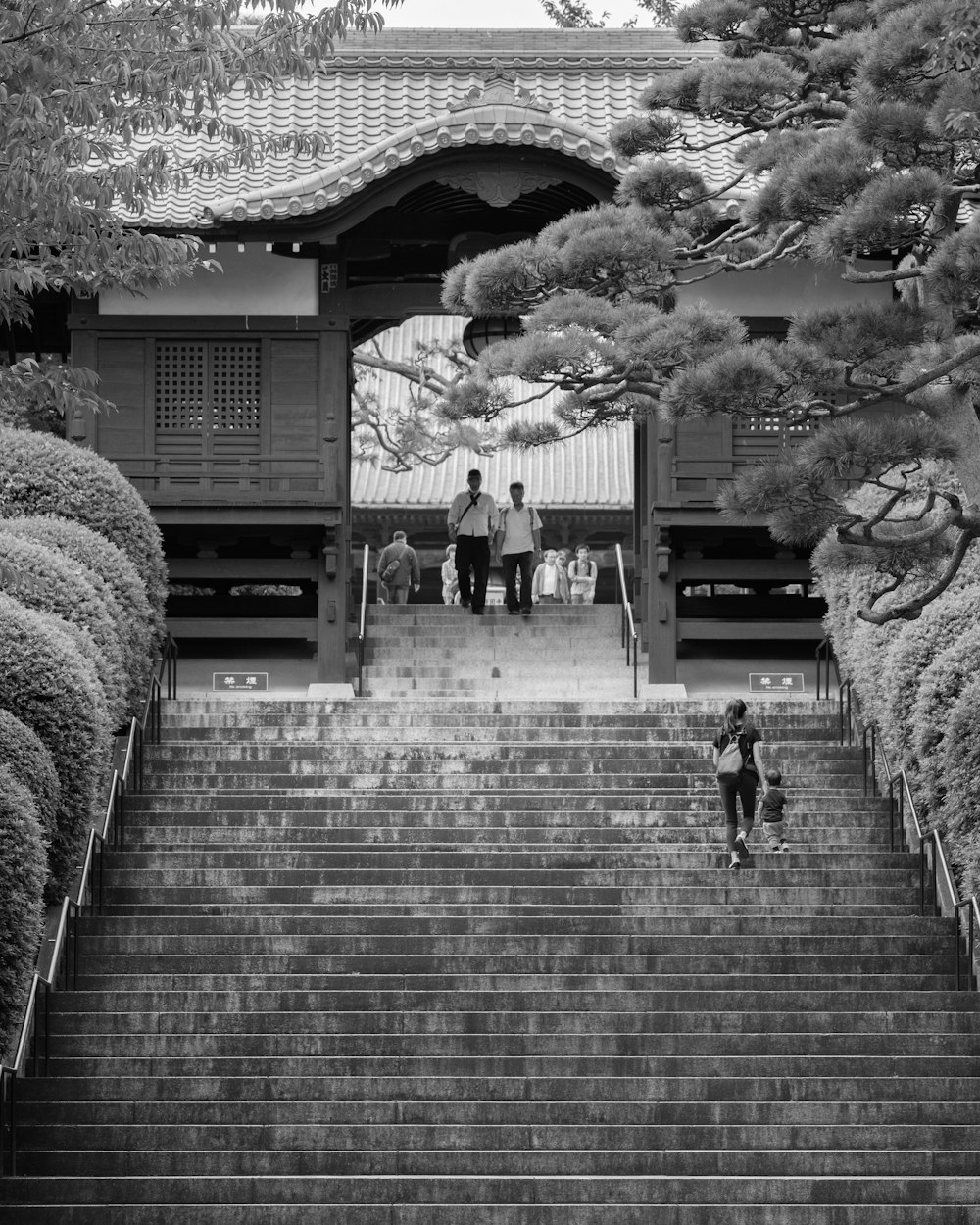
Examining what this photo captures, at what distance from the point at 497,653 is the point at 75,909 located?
784 centimetres

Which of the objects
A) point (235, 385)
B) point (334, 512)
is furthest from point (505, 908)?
point (235, 385)

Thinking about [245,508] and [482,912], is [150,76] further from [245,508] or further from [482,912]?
[245,508]

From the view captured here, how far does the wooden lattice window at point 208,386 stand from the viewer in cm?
1805

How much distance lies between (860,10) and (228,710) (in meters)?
7.47

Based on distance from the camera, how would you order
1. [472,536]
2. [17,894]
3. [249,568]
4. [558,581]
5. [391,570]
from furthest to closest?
1. [558,581]
2. [391,570]
3. [472,536]
4. [249,568]
5. [17,894]

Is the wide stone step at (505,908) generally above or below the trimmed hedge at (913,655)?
below

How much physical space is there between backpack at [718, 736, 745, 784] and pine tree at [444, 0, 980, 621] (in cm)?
197

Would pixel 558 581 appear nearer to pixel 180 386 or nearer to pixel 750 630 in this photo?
pixel 750 630

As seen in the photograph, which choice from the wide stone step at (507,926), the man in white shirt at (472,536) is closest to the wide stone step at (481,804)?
the wide stone step at (507,926)

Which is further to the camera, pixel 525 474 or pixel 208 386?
pixel 525 474

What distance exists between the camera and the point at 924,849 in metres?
12.4

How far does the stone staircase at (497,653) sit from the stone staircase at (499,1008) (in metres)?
3.28

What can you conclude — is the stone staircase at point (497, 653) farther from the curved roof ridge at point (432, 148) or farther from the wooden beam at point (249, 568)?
the curved roof ridge at point (432, 148)

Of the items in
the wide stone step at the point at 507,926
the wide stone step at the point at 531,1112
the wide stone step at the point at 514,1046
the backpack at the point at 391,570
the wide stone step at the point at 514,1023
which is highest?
the backpack at the point at 391,570
